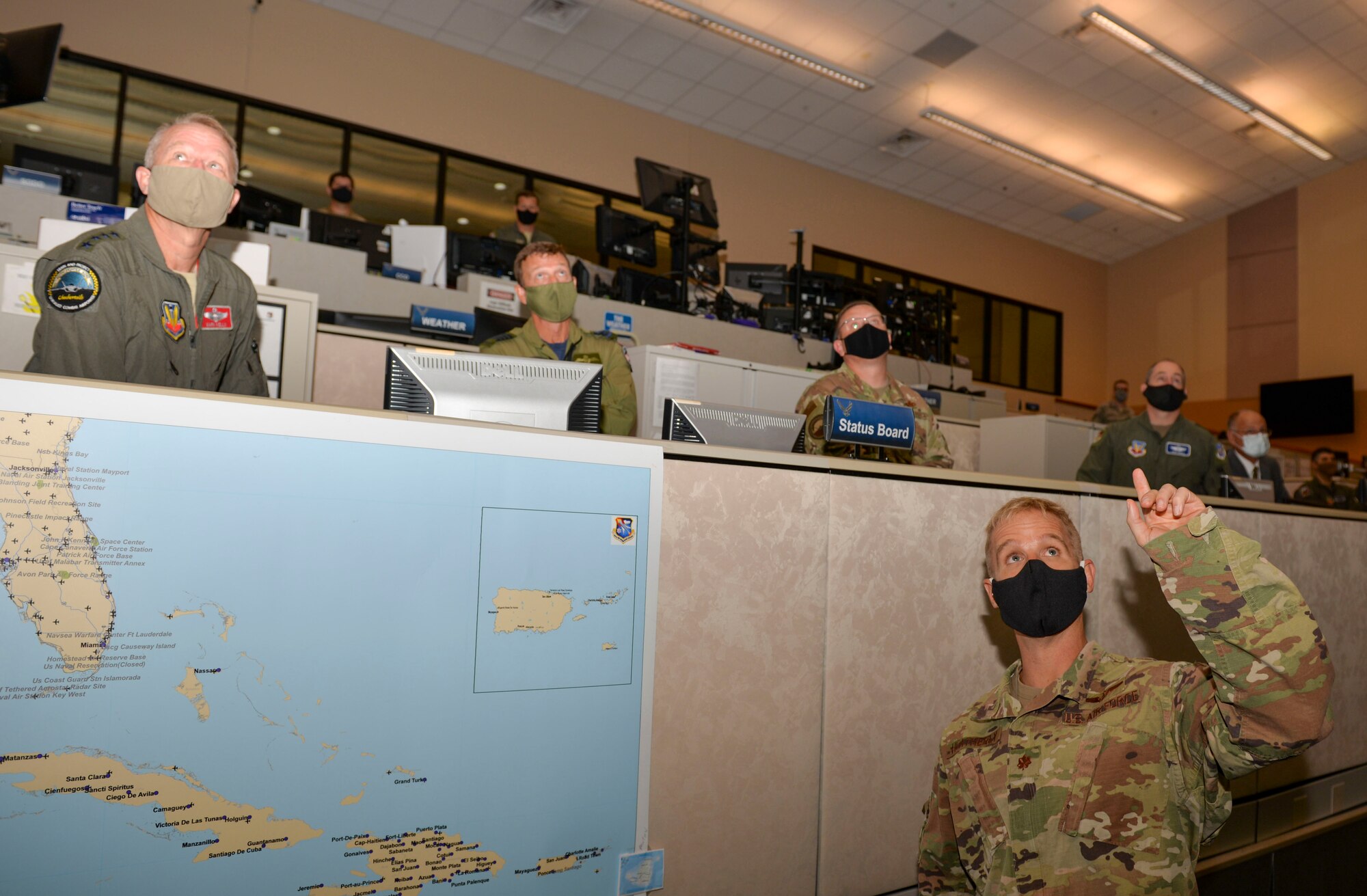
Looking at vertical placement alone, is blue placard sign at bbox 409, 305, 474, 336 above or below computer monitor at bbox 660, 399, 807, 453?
above

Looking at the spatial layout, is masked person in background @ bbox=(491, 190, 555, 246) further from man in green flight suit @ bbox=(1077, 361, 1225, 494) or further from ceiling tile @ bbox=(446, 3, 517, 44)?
man in green flight suit @ bbox=(1077, 361, 1225, 494)

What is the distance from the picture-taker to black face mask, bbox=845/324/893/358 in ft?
9.21

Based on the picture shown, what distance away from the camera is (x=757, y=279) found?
639 cm

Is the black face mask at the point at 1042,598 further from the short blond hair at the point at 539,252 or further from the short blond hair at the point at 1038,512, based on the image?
the short blond hair at the point at 539,252

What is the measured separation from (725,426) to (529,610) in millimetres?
637

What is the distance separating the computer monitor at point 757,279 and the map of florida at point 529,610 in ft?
17.0

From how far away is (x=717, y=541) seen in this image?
5.09ft

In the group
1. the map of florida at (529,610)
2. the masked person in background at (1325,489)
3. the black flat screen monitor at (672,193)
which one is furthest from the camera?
the masked person in background at (1325,489)

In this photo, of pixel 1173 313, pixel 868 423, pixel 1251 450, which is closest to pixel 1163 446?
pixel 1251 450

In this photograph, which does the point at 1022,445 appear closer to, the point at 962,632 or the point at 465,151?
the point at 962,632

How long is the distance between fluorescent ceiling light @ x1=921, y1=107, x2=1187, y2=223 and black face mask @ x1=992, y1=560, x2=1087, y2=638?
7349 mm

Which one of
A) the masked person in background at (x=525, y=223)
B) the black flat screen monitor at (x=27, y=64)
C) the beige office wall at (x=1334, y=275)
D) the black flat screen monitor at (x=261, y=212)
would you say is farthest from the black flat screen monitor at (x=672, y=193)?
the beige office wall at (x=1334, y=275)

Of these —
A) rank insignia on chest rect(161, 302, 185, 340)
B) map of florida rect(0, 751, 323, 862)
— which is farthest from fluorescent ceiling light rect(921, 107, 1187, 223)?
map of florida rect(0, 751, 323, 862)

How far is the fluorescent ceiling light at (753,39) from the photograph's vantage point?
21.1 feet
